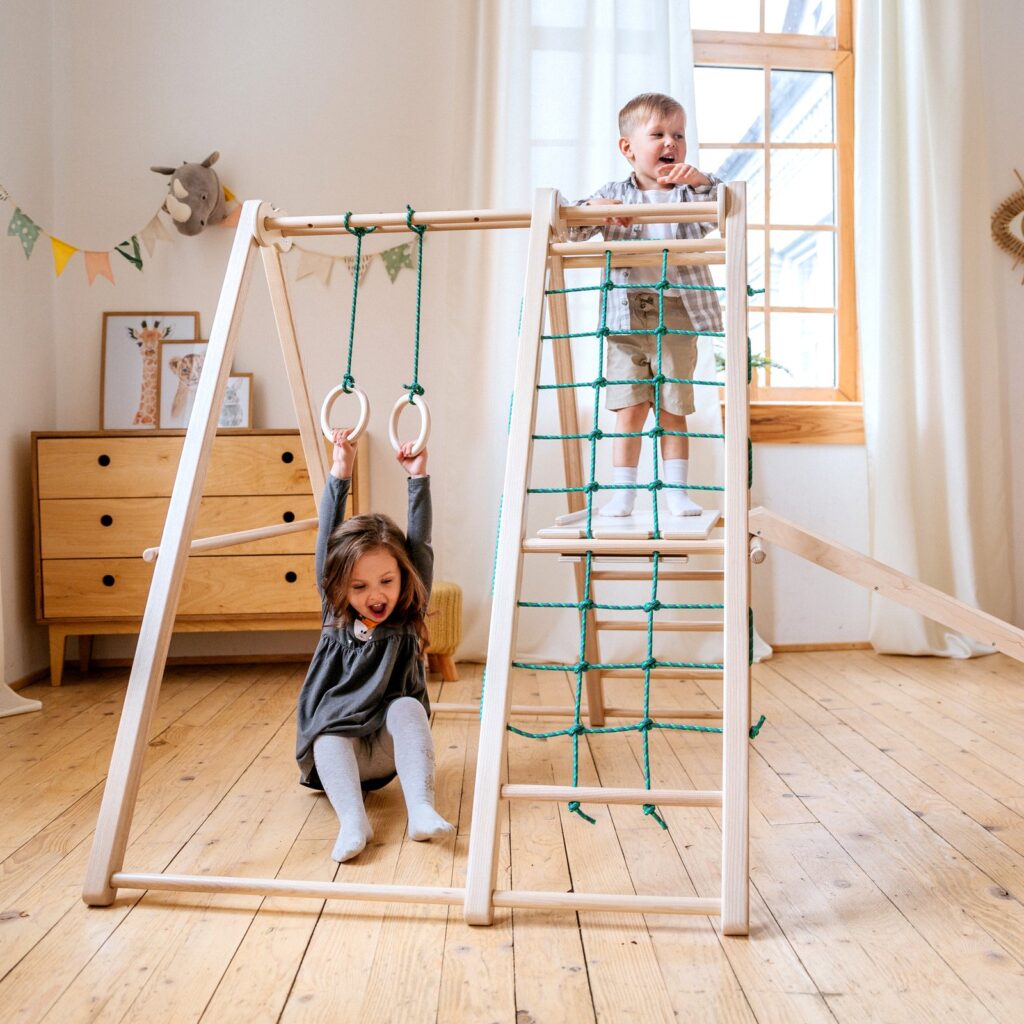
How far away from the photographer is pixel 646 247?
68.7 inches

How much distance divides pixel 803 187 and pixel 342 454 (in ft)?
8.04

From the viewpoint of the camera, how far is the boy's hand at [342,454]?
1.96 m

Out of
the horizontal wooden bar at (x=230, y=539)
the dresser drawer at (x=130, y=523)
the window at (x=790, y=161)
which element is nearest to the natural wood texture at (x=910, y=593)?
the horizontal wooden bar at (x=230, y=539)

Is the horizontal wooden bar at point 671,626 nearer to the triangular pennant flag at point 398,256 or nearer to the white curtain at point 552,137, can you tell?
the white curtain at point 552,137

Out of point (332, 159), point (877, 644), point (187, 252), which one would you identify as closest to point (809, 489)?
point (877, 644)

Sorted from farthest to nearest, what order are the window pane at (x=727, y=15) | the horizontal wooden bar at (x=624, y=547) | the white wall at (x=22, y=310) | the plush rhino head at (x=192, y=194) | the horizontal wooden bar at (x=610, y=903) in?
the window pane at (x=727, y=15)
the plush rhino head at (x=192, y=194)
the white wall at (x=22, y=310)
the horizontal wooden bar at (x=624, y=547)
the horizontal wooden bar at (x=610, y=903)

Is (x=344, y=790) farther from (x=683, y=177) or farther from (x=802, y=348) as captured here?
(x=802, y=348)

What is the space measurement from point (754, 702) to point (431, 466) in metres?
1.27

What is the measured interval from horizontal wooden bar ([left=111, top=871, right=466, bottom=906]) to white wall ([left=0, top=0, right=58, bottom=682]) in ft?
5.24

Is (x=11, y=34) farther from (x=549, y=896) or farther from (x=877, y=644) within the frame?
(x=877, y=644)

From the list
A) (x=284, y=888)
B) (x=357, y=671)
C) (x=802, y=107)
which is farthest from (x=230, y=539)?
(x=802, y=107)

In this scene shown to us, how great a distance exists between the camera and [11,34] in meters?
3.03

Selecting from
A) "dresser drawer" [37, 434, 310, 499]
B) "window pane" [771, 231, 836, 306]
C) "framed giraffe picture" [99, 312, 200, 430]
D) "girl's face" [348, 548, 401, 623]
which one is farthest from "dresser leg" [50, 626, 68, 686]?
"window pane" [771, 231, 836, 306]

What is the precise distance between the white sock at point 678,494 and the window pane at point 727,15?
81.6 inches
